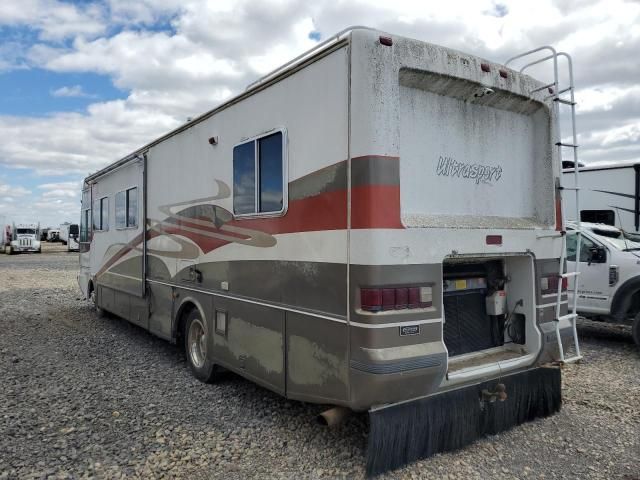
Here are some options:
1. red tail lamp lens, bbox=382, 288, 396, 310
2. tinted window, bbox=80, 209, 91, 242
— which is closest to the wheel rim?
red tail lamp lens, bbox=382, 288, 396, 310

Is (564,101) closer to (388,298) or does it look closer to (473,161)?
(473,161)

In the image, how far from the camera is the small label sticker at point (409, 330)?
3316 millimetres

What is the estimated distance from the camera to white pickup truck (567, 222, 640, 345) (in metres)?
6.76

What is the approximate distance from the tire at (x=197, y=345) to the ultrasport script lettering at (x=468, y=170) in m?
2.88

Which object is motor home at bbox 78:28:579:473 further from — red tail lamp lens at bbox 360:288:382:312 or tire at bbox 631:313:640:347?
tire at bbox 631:313:640:347

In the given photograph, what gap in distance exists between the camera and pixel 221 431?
13.6 ft

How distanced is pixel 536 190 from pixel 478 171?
30.0 inches

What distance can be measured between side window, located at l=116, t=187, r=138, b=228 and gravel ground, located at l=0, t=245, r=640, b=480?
79.3 inches

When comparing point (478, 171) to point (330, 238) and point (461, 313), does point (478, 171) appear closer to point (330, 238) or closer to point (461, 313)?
point (461, 313)

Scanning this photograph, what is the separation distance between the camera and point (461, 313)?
4.15 meters

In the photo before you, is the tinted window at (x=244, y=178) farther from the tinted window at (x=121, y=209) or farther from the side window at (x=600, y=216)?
the side window at (x=600, y=216)

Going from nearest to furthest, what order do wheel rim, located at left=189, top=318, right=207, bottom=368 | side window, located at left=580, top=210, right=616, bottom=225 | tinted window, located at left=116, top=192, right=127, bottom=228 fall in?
wheel rim, located at left=189, top=318, right=207, bottom=368, tinted window, located at left=116, top=192, right=127, bottom=228, side window, located at left=580, top=210, right=616, bottom=225

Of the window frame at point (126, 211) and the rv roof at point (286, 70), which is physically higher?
the rv roof at point (286, 70)

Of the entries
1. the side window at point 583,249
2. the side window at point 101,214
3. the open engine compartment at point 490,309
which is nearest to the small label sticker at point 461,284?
the open engine compartment at point 490,309
